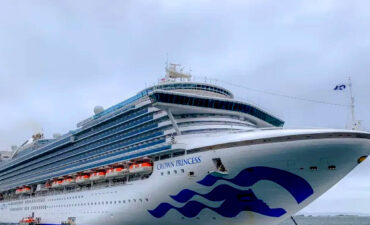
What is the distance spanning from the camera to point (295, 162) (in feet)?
69.9

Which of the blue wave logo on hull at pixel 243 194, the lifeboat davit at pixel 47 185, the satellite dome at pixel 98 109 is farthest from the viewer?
the lifeboat davit at pixel 47 185

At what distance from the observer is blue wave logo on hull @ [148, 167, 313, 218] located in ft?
72.2

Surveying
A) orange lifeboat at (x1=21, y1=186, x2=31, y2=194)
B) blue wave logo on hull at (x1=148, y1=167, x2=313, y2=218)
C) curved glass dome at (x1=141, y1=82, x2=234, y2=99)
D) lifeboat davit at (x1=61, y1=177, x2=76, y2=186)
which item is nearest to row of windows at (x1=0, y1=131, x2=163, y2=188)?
orange lifeboat at (x1=21, y1=186, x2=31, y2=194)

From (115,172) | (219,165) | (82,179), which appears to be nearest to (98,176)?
(115,172)

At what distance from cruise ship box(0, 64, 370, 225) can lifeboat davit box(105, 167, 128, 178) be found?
12cm

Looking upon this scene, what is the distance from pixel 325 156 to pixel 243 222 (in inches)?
273

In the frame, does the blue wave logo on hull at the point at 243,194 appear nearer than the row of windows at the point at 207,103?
Yes

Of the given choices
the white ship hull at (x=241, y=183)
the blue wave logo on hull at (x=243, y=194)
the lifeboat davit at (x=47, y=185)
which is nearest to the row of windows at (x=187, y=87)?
the white ship hull at (x=241, y=183)

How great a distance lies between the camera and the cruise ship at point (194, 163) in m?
21.5

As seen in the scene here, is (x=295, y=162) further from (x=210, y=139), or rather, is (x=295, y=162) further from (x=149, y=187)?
(x=149, y=187)

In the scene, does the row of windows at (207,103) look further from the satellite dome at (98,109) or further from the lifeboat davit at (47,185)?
the lifeboat davit at (47,185)

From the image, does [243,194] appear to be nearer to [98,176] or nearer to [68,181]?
[98,176]

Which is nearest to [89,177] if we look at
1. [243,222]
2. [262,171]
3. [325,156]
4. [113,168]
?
[113,168]

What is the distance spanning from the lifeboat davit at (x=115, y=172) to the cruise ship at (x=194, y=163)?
0.12m
